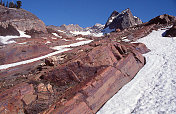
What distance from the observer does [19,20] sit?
85.4 feet

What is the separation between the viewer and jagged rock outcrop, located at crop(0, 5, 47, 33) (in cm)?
2448

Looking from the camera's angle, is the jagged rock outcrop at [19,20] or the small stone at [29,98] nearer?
the small stone at [29,98]

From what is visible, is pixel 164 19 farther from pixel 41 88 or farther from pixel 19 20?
pixel 19 20

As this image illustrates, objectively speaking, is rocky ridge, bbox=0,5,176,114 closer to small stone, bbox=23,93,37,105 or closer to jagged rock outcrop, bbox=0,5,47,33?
small stone, bbox=23,93,37,105

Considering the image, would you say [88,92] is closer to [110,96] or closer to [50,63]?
[110,96]

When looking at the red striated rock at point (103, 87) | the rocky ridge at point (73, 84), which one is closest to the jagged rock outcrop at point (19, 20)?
the rocky ridge at point (73, 84)

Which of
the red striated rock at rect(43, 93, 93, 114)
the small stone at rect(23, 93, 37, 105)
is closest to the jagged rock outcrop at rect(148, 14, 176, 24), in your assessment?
the red striated rock at rect(43, 93, 93, 114)

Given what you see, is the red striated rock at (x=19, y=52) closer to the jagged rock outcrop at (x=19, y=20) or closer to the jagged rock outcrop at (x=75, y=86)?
the jagged rock outcrop at (x=75, y=86)

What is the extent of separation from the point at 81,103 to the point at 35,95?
8.04 feet

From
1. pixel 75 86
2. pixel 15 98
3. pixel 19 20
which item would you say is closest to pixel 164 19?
pixel 75 86

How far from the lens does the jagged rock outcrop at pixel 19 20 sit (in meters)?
24.5

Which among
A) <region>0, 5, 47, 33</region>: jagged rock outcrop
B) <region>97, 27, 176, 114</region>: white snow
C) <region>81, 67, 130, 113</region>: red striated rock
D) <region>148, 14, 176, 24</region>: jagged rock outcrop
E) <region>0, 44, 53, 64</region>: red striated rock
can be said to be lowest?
<region>97, 27, 176, 114</region>: white snow

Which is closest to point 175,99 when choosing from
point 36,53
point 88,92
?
point 88,92

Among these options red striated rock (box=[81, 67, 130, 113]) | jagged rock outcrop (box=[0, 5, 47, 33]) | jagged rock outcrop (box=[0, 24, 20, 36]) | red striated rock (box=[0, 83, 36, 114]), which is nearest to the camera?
red striated rock (box=[0, 83, 36, 114])
